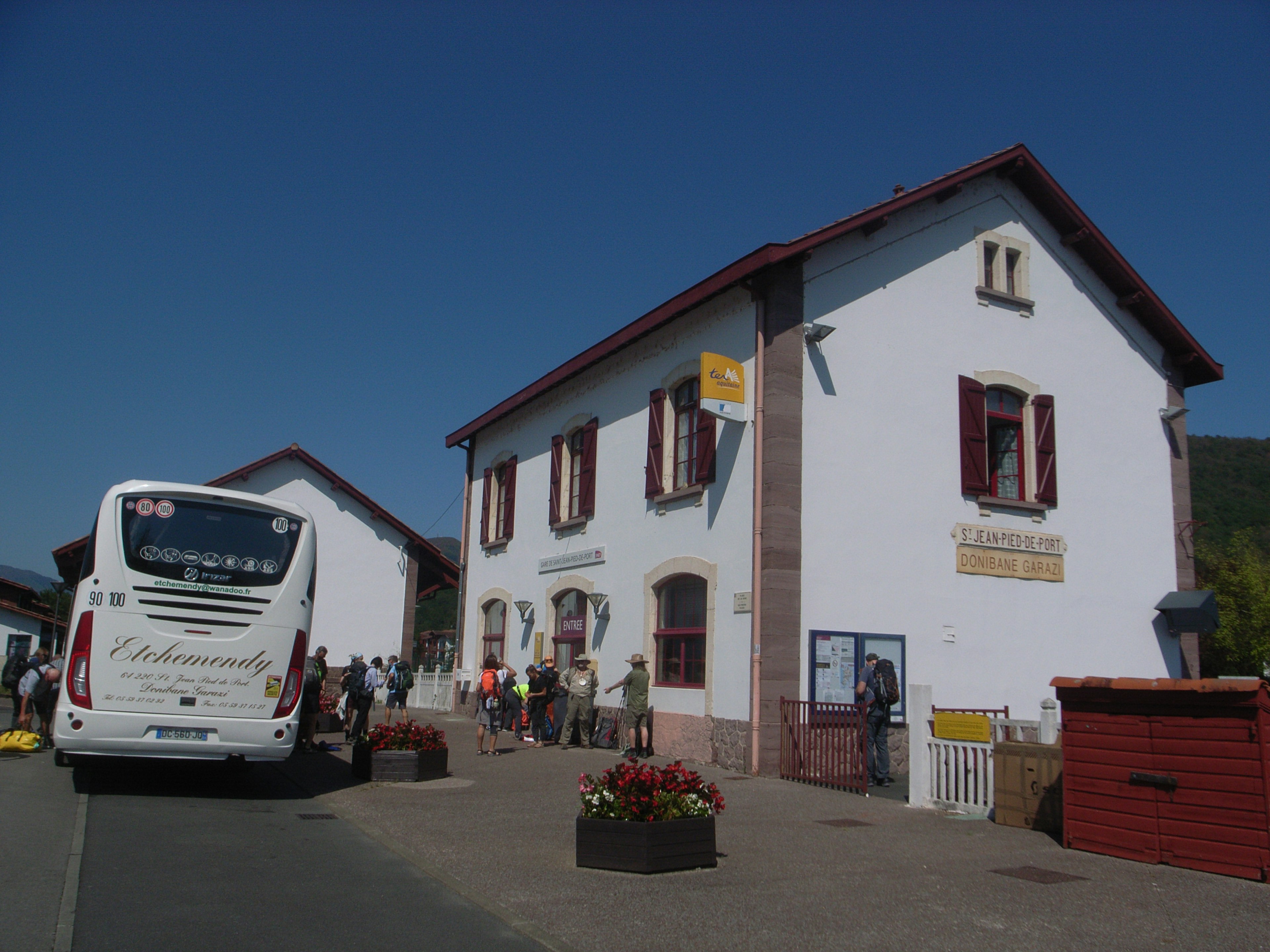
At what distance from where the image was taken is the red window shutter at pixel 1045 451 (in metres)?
16.7

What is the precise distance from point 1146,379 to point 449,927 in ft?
55.1

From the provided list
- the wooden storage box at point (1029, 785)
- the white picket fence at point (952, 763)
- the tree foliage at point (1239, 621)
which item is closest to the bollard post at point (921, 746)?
the white picket fence at point (952, 763)

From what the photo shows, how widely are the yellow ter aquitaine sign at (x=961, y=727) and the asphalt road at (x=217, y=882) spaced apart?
19.5 feet

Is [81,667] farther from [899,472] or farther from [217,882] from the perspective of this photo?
[899,472]

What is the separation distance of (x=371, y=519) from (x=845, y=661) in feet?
61.5

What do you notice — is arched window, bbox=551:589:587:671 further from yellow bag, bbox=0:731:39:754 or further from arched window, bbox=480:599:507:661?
yellow bag, bbox=0:731:39:754

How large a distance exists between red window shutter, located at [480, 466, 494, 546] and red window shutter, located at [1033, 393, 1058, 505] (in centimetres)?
1271

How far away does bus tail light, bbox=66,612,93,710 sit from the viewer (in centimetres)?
1012

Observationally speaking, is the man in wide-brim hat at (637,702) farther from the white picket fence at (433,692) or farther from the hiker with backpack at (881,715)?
the white picket fence at (433,692)

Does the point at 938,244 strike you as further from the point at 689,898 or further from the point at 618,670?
the point at 689,898

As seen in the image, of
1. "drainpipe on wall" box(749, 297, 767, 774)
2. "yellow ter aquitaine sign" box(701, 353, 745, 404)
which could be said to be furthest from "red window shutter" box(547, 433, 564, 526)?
"drainpipe on wall" box(749, 297, 767, 774)

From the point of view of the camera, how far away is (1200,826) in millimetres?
7996

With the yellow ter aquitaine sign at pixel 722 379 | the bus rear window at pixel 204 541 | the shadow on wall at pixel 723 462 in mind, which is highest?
the yellow ter aquitaine sign at pixel 722 379

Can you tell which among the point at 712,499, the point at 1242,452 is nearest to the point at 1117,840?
the point at 712,499
